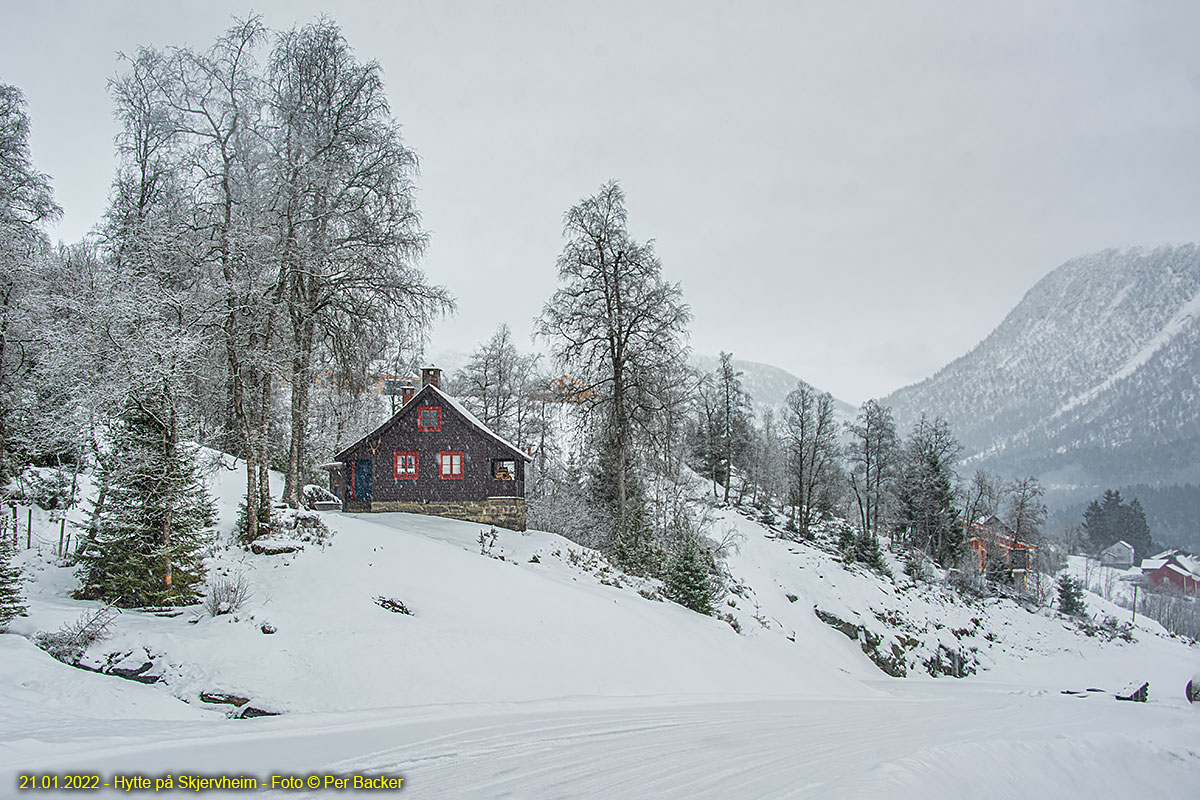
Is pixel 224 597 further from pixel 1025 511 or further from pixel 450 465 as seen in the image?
pixel 1025 511

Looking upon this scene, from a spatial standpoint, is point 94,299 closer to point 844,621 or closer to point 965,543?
point 844,621

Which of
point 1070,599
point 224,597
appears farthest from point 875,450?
point 224,597

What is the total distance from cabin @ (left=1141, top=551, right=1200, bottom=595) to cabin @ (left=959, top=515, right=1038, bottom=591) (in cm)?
3894

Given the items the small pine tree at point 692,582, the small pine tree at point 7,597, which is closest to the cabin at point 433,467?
the small pine tree at point 692,582

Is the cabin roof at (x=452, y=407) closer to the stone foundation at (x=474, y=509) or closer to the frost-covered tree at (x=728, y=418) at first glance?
the stone foundation at (x=474, y=509)

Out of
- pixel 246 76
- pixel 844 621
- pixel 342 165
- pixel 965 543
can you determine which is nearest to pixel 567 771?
pixel 342 165

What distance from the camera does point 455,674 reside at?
857 cm

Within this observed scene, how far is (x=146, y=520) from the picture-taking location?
31.1ft

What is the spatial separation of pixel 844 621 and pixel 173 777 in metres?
22.0

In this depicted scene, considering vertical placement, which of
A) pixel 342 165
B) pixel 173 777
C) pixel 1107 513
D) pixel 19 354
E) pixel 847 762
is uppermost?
pixel 342 165

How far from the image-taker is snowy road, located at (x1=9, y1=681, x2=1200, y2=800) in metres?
5.01

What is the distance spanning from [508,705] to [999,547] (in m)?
48.6

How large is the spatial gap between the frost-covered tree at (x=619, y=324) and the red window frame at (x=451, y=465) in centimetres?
536

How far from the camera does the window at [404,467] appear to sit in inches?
868
